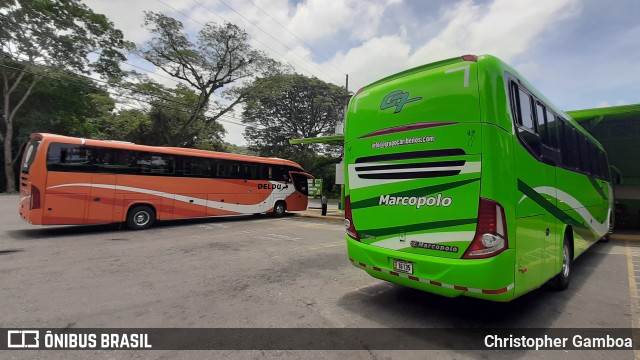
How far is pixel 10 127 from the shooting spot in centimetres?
2788

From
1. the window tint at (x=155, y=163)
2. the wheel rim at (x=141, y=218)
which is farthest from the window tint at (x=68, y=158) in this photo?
the wheel rim at (x=141, y=218)

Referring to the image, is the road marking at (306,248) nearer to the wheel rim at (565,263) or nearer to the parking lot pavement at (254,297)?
the parking lot pavement at (254,297)

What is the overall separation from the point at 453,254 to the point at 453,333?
38.4 inches

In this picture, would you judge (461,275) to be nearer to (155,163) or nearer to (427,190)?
(427,190)

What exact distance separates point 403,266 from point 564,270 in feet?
11.0

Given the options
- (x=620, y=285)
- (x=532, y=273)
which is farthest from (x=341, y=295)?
(x=620, y=285)

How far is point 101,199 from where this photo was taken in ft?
35.4

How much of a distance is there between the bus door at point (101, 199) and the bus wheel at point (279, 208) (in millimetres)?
7632

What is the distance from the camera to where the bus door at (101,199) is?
10.6 meters

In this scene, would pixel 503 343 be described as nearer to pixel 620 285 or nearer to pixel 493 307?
pixel 493 307

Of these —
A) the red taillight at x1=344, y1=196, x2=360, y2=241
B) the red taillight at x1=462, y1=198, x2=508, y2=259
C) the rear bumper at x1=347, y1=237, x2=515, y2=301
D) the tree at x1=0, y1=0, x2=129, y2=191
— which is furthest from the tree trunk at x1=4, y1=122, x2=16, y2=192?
the red taillight at x1=462, y1=198, x2=508, y2=259

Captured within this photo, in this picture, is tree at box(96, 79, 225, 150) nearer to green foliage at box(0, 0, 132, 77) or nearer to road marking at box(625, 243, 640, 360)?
green foliage at box(0, 0, 132, 77)

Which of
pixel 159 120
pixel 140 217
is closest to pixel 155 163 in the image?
pixel 140 217

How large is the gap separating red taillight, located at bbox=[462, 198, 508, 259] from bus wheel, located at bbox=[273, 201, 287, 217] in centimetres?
1413
